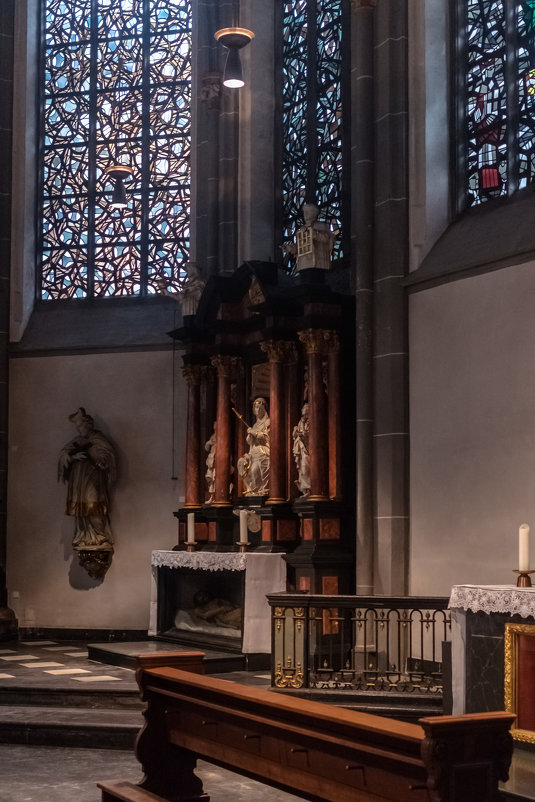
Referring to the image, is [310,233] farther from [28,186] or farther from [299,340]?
[28,186]

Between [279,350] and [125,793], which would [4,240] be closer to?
[279,350]

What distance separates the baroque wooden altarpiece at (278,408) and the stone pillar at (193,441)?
0.01 m

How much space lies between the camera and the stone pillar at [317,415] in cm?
1092

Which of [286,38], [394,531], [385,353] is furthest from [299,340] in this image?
[286,38]

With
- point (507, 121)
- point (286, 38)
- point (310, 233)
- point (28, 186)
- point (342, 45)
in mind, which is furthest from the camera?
point (28, 186)

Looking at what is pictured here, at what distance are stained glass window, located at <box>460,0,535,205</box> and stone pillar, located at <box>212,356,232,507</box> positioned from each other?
10.7 ft

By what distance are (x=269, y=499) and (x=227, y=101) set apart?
5121mm

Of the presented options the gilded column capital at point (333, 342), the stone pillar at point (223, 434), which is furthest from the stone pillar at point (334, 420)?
the stone pillar at point (223, 434)

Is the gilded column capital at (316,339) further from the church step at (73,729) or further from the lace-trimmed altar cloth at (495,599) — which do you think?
the lace-trimmed altar cloth at (495,599)

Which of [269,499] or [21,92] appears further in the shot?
[21,92]

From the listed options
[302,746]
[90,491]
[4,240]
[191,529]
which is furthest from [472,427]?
[4,240]

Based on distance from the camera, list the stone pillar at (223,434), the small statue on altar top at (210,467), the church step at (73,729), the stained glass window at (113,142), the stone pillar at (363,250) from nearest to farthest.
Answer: the church step at (73,729), the stone pillar at (363,250), the stone pillar at (223,434), the small statue on altar top at (210,467), the stained glass window at (113,142)

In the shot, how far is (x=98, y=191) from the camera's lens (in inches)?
582

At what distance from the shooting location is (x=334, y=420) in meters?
11.0
